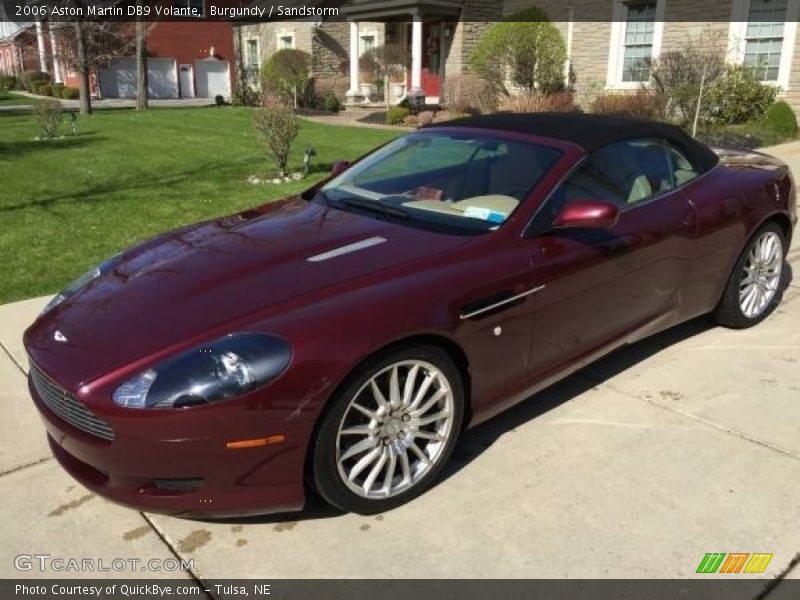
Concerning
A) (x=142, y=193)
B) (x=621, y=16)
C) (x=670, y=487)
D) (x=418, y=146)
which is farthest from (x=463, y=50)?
(x=670, y=487)

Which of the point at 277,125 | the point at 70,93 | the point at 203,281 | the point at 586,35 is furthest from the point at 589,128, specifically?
the point at 70,93

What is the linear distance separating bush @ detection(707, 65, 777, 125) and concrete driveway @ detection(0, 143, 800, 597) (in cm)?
1365

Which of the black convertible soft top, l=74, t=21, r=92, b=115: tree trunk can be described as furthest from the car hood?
l=74, t=21, r=92, b=115: tree trunk

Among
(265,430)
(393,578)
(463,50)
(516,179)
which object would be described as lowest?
(393,578)

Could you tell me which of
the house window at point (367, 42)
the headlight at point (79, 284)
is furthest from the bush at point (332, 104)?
the headlight at point (79, 284)

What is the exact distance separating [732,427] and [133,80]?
4495cm

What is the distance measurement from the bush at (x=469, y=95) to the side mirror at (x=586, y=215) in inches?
716

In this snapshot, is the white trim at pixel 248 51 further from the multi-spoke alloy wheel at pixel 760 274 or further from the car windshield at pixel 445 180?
the multi-spoke alloy wheel at pixel 760 274

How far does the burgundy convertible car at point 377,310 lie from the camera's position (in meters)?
2.41

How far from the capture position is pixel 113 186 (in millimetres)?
9961

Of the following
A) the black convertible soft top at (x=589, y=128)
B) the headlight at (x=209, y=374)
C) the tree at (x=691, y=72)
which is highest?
the tree at (x=691, y=72)

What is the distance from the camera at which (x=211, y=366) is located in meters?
2.40

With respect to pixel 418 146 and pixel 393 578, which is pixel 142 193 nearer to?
pixel 418 146

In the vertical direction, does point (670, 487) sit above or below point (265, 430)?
below
